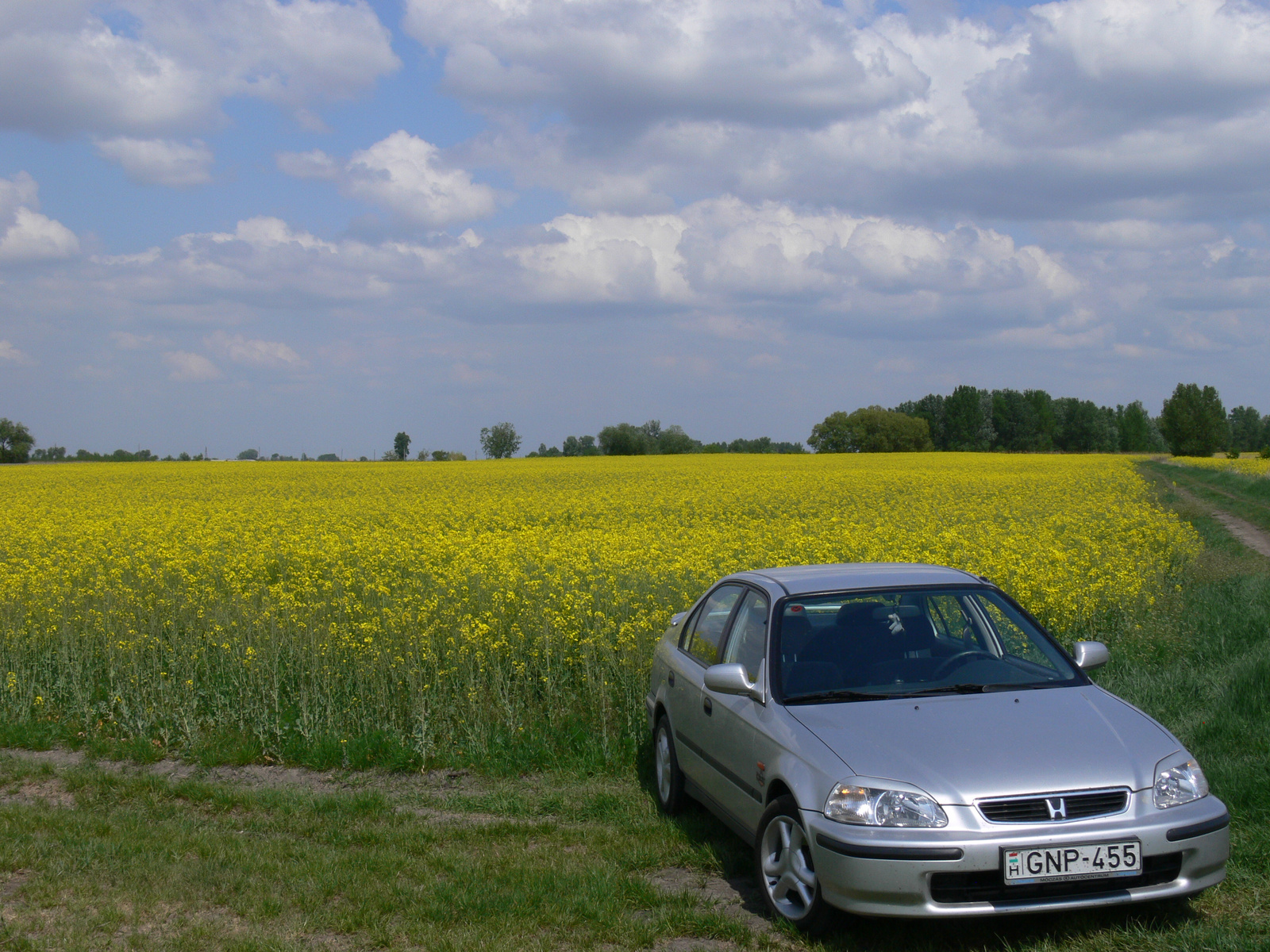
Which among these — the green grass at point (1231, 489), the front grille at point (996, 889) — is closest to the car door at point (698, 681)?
the front grille at point (996, 889)

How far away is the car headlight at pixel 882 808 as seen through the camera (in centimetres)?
396

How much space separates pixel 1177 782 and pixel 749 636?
210 centimetres

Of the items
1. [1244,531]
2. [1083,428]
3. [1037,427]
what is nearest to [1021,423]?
[1037,427]

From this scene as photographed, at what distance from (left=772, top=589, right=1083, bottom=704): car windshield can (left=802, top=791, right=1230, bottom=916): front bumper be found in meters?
0.96

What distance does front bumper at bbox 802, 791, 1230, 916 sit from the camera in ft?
12.7

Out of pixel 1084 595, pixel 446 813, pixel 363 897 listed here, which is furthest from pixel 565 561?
pixel 363 897

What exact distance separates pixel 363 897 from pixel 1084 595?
7499 millimetres

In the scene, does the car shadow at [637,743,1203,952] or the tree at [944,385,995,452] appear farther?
the tree at [944,385,995,452]

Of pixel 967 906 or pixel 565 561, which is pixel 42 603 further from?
pixel 967 906

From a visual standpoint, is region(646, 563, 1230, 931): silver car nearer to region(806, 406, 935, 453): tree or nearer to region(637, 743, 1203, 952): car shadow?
region(637, 743, 1203, 952): car shadow

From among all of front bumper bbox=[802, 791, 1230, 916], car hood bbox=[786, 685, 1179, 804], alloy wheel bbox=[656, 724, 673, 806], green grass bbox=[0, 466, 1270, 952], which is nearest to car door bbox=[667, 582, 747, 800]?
alloy wheel bbox=[656, 724, 673, 806]

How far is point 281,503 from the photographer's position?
2284 centimetres

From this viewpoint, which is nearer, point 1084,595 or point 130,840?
point 130,840

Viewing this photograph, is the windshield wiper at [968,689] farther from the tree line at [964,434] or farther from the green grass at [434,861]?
the tree line at [964,434]
